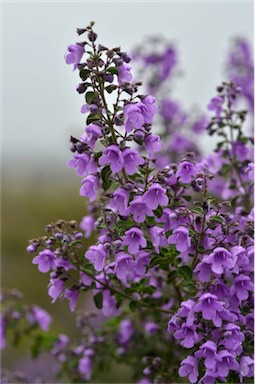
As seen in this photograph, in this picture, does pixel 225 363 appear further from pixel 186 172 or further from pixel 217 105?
pixel 217 105

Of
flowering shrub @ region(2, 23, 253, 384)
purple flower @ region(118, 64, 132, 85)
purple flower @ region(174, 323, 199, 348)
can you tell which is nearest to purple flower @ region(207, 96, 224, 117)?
flowering shrub @ region(2, 23, 253, 384)

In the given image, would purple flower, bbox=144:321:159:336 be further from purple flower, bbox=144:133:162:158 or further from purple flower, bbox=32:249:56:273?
purple flower, bbox=144:133:162:158

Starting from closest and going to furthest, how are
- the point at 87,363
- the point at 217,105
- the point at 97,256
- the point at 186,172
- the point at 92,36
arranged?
1. the point at 92,36
2. the point at 97,256
3. the point at 186,172
4. the point at 217,105
5. the point at 87,363

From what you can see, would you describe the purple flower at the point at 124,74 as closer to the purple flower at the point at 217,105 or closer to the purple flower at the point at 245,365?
the purple flower at the point at 217,105

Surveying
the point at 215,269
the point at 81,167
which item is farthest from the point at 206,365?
the point at 81,167

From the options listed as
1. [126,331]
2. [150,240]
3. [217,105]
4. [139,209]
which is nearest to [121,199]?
[139,209]

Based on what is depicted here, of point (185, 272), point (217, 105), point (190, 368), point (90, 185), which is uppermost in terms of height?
point (217, 105)

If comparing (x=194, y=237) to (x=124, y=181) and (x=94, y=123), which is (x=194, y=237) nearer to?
(x=124, y=181)
